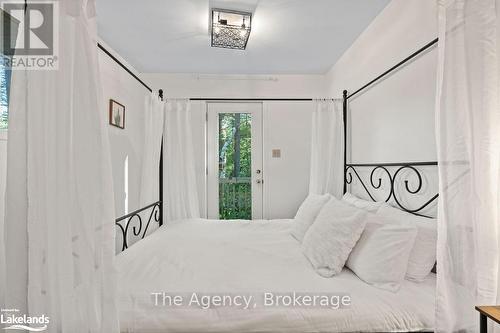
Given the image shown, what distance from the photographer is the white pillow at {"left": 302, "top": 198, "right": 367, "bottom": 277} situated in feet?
4.83

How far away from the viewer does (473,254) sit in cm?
101

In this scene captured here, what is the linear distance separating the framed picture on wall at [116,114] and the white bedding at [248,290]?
4.81 feet

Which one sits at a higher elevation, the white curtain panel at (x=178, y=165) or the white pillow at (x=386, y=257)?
the white curtain panel at (x=178, y=165)

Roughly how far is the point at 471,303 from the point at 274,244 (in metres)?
1.21

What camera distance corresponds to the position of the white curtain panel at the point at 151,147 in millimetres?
2572

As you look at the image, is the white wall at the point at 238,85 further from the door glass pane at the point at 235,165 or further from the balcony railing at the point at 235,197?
the balcony railing at the point at 235,197

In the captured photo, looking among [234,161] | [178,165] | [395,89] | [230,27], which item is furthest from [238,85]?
[395,89]

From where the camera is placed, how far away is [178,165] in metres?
2.83

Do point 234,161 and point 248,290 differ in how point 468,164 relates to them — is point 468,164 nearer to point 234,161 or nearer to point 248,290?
point 248,290

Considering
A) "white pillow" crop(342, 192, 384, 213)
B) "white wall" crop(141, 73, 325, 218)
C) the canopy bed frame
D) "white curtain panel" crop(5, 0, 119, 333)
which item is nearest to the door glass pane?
"white wall" crop(141, 73, 325, 218)

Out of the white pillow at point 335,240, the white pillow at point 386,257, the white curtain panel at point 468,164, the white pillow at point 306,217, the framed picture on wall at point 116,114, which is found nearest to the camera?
the white curtain panel at point 468,164

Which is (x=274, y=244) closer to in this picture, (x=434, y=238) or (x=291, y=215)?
(x=434, y=238)

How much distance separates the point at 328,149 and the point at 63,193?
2499mm

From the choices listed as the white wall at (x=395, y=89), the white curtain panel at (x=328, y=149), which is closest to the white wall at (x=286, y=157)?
the white curtain panel at (x=328, y=149)
